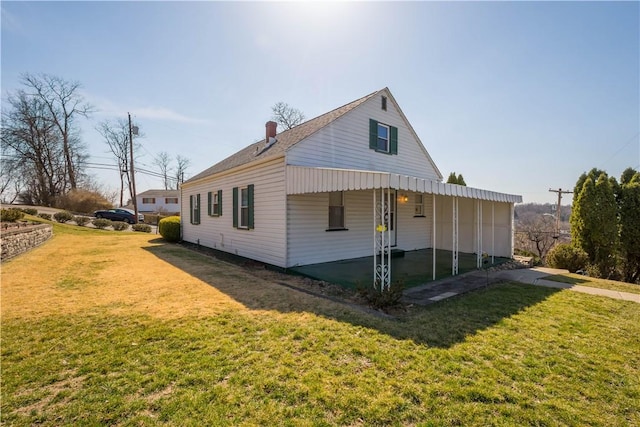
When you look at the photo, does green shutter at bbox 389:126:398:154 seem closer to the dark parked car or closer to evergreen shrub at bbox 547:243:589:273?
evergreen shrub at bbox 547:243:589:273

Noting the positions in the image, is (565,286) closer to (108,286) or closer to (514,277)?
(514,277)

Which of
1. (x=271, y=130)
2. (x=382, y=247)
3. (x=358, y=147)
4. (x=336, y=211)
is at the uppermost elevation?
(x=271, y=130)

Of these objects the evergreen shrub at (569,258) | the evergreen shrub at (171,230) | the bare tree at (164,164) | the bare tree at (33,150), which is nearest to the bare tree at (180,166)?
the bare tree at (164,164)

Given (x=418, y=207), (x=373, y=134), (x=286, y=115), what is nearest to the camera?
(x=373, y=134)

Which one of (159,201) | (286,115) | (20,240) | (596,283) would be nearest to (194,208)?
(20,240)

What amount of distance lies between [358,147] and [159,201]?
54097 mm

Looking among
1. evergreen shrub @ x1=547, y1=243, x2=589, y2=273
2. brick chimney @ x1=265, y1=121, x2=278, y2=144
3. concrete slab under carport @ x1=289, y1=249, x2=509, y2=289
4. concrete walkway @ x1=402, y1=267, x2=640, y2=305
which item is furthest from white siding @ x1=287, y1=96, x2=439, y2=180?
evergreen shrub @ x1=547, y1=243, x2=589, y2=273

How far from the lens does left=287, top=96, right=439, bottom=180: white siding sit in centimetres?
902

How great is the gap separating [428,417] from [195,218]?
14.3 m

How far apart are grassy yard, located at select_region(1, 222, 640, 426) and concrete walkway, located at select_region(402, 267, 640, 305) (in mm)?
461

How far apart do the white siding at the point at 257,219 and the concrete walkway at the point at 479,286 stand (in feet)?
12.9

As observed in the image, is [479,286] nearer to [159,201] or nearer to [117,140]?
[117,140]

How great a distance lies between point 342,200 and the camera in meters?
9.71

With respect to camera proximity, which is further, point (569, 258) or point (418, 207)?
point (418, 207)
